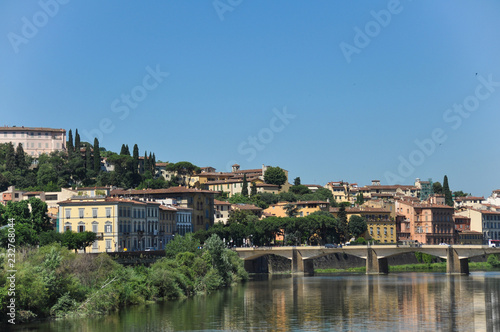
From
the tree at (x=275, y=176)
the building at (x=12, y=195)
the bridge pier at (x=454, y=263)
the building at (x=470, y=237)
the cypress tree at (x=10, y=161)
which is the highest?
the cypress tree at (x=10, y=161)

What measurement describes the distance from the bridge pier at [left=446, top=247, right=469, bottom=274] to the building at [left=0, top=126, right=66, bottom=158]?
87.6 meters

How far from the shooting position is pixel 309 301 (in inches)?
2203

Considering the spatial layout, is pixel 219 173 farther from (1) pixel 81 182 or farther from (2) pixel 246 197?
(1) pixel 81 182

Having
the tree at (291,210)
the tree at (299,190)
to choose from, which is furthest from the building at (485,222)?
the tree at (291,210)

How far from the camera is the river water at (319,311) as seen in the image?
4184cm

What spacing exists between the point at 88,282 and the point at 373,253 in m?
49.9

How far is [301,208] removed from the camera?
134 m

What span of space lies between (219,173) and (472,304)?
11004 centimetres

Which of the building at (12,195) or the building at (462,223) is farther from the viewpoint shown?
the building at (462,223)

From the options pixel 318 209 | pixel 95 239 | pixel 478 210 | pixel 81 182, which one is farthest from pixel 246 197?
pixel 95 239

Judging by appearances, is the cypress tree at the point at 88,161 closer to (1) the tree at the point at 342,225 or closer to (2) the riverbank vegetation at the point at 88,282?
(1) the tree at the point at 342,225

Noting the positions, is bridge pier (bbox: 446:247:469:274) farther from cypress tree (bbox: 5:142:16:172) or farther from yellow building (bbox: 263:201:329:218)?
cypress tree (bbox: 5:142:16:172)

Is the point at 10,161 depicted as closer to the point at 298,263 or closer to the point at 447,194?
the point at 298,263

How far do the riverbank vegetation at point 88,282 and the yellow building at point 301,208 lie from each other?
65.1 m
